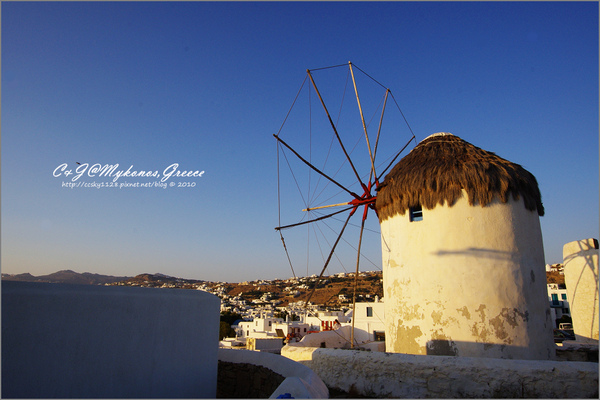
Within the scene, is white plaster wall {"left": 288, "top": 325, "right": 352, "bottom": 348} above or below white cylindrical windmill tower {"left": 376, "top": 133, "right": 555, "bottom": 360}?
below

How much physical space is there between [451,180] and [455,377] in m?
3.85

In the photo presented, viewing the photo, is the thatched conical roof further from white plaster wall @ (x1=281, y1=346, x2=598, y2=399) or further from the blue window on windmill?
white plaster wall @ (x1=281, y1=346, x2=598, y2=399)

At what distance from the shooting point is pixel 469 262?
791cm

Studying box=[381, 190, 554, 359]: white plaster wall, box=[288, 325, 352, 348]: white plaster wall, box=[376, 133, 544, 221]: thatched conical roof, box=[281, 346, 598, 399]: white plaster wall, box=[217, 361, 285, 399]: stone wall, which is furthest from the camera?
box=[288, 325, 352, 348]: white plaster wall

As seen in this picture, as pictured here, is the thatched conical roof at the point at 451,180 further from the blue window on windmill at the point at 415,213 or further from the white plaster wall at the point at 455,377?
the white plaster wall at the point at 455,377

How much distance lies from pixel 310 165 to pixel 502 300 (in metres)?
5.14

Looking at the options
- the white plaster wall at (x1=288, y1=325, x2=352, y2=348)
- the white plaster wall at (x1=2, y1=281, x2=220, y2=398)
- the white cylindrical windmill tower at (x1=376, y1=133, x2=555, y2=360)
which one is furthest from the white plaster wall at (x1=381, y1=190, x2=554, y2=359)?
the white plaster wall at (x1=2, y1=281, x2=220, y2=398)

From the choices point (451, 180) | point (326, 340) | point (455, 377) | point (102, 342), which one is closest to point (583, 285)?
point (451, 180)

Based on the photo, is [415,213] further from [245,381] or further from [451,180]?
[245,381]

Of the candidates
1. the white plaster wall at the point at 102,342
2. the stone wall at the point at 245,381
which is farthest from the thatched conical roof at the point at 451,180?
the white plaster wall at the point at 102,342

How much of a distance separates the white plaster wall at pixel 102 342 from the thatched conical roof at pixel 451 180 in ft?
17.5

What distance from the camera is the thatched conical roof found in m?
8.11

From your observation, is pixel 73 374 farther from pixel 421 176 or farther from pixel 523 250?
pixel 523 250

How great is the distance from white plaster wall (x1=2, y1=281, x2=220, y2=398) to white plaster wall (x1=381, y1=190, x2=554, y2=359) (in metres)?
4.85
